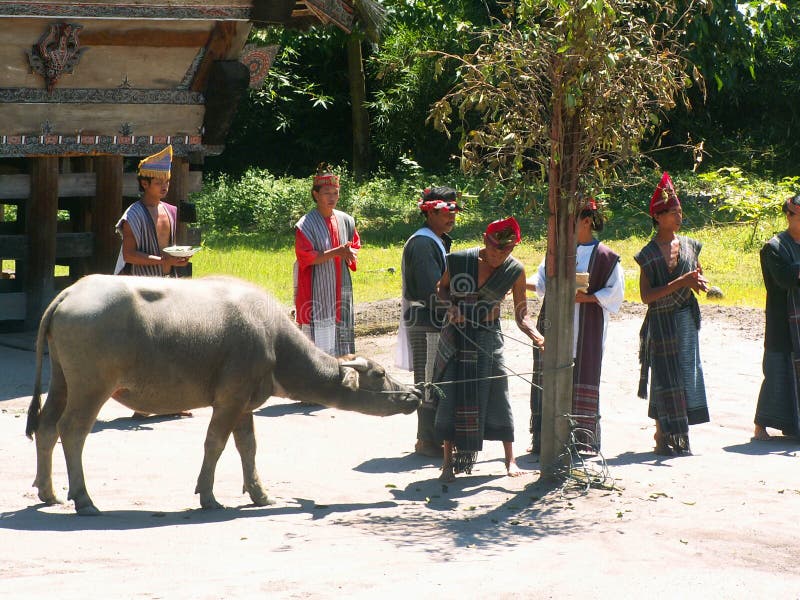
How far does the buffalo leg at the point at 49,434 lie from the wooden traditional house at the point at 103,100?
13.3 ft

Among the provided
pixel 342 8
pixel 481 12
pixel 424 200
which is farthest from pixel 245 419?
pixel 481 12

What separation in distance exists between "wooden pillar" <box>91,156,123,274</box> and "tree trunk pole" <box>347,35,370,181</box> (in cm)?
1212

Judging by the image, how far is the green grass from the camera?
14.3 meters

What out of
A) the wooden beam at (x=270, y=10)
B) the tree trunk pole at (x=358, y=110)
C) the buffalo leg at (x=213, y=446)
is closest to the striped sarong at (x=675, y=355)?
the buffalo leg at (x=213, y=446)

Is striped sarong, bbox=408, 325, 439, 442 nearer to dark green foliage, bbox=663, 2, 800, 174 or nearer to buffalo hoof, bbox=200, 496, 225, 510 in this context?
buffalo hoof, bbox=200, 496, 225, 510

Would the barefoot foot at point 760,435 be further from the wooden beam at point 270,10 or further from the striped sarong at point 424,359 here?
the wooden beam at point 270,10

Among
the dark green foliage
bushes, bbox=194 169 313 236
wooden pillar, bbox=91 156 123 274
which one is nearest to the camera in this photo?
wooden pillar, bbox=91 156 123 274

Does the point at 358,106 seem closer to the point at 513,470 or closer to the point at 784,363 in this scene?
the point at 784,363

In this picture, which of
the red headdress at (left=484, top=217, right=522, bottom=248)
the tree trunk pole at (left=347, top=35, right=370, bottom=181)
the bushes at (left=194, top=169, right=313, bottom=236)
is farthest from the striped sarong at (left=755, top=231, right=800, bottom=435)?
the tree trunk pole at (left=347, top=35, right=370, bottom=181)

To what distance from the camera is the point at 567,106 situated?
6105 mm

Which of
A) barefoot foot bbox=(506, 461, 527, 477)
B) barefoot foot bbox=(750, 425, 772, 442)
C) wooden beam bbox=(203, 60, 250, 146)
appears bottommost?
barefoot foot bbox=(506, 461, 527, 477)

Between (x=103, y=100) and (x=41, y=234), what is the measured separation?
→ 1.43 meters

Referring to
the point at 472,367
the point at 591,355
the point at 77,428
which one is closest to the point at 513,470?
the point at 472,367

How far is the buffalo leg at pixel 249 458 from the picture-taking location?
647 cm
